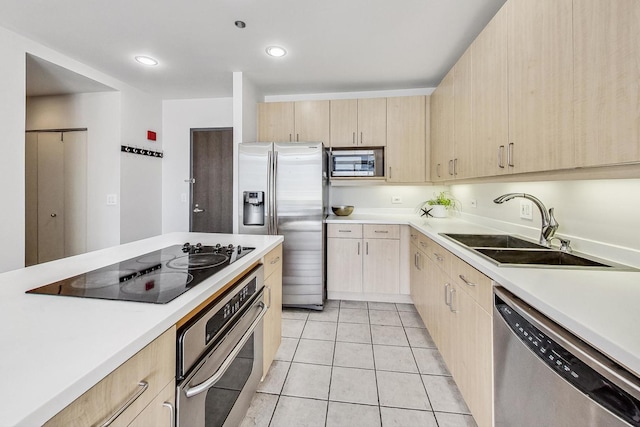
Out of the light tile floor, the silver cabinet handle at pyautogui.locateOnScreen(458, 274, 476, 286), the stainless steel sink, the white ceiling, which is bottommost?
the light tile floor

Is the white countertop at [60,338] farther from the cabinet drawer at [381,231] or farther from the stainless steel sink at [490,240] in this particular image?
the cabinet drawer at [381,231]

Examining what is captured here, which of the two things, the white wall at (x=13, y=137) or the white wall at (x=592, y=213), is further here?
the white wall at (x=13, y=137)

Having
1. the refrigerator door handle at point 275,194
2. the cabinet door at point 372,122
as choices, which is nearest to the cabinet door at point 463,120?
the cabinet door at point 372,122

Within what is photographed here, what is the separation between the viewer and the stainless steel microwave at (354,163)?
10.4 feet

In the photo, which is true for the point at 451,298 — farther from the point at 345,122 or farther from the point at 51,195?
the point at 51,195

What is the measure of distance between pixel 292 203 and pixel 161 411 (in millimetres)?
2131

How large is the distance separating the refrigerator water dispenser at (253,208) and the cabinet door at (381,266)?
1.13m

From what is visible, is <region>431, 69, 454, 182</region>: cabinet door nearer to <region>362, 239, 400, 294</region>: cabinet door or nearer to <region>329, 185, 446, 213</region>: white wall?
<region>329, 185, 446, 213</region>: white wall

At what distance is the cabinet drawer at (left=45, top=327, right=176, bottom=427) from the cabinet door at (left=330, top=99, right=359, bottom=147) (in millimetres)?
2809

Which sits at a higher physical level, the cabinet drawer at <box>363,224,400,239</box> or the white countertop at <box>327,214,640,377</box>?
the cabinet drawer at <box>363,224,400,239</box>

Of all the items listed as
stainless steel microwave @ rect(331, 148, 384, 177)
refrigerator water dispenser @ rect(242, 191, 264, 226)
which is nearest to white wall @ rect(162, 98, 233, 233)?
refrigerator water dispenser @ rect(242, 191, 264, 226)

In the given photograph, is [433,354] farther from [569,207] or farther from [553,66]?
[553,66]

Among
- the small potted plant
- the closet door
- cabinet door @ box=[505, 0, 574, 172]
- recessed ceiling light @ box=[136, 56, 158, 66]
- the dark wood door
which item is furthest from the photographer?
the dark wood door

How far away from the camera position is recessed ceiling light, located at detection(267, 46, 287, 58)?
2.44m
